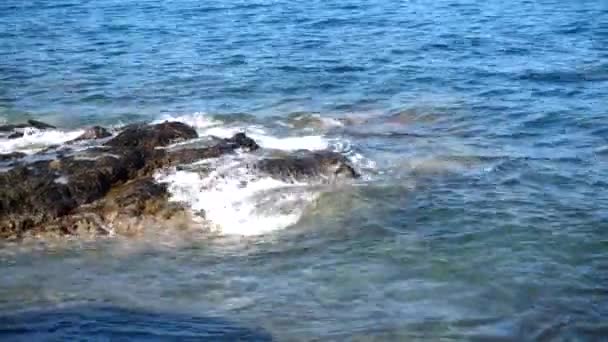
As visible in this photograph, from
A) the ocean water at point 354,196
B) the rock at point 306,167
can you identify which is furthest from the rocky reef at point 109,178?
the ocean water at point 354,196

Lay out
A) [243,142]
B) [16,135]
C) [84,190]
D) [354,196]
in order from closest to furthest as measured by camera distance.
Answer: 1. [84,190]
2. [354,196]
3. [243,142]
4. [16,135]

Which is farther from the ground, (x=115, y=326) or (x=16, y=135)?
(x=16, y=135)

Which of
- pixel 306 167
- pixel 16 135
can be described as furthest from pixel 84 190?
pixel 16 135

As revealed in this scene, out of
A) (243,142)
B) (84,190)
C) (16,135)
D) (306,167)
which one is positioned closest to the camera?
(84,190)

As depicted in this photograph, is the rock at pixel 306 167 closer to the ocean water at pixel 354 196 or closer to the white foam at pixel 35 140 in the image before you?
the ocean water at pixel 354 196

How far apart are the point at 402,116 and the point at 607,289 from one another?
10.6 m

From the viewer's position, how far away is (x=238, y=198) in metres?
15.6

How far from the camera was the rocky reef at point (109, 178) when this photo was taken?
47.8ft

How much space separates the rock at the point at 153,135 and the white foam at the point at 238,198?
4.72ft

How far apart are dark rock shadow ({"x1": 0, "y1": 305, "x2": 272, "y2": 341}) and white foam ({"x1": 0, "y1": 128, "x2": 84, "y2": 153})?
7802mm

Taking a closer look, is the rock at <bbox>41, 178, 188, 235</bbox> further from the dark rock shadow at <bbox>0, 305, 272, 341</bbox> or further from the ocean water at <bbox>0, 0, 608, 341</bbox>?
the dark rock shadow at <bbox>0, 305, 272, 341</bbox>

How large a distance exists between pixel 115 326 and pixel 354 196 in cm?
637

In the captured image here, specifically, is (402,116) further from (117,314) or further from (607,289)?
(117,314)

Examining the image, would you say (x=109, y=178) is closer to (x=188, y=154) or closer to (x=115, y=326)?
(x=188, y=154)
